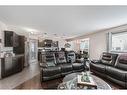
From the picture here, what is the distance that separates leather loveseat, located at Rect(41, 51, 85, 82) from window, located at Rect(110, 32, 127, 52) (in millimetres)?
1775

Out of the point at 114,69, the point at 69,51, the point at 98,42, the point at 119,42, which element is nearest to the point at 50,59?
the point at 69,51

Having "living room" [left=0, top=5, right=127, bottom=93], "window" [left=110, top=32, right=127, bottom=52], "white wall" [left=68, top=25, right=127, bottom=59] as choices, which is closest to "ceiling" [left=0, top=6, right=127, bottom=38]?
"living room" [left=0, top=5, right=127, bottom=93]

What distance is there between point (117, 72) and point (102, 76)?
71 centimetres

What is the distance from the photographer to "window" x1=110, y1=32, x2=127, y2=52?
4535mm

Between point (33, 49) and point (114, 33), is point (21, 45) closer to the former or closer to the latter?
point (33, 49)

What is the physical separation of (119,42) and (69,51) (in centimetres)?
216

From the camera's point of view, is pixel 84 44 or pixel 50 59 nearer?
pixel 50 59

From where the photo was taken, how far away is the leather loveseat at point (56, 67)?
3.25 metres

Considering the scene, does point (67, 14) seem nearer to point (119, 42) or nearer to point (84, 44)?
point (119, 42)

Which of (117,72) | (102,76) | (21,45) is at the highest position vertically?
(21,45)

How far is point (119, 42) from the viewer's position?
479 cm

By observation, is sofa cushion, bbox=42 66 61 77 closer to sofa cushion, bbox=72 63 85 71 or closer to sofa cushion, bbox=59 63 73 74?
sofa cushion, bbox=59 63 73 74

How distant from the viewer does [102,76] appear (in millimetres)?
3639
